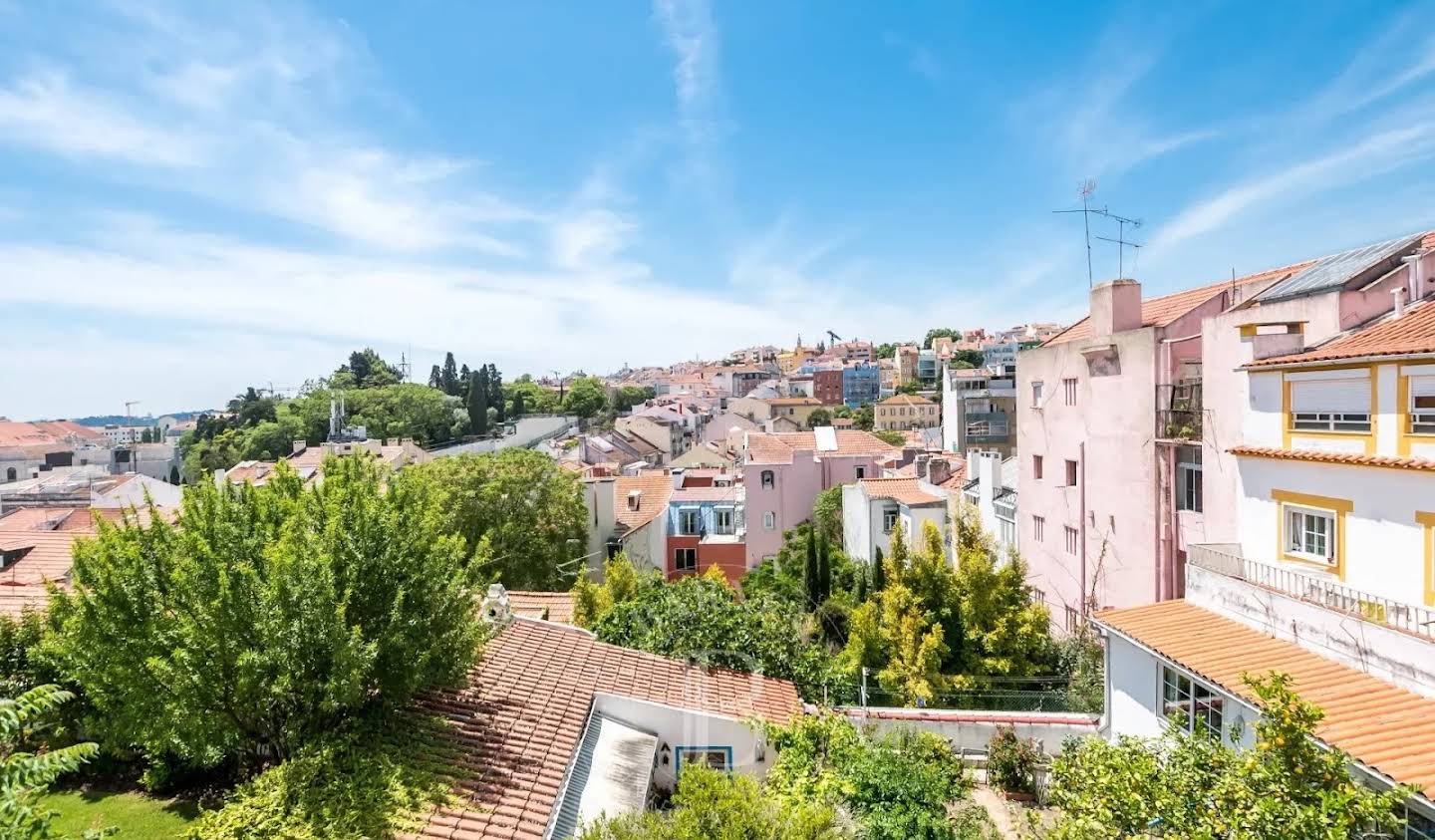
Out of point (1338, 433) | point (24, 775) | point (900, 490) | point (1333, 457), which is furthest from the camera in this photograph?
point (900, 490)

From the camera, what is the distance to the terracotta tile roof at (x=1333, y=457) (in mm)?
10414

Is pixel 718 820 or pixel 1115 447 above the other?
pixel 1115 447

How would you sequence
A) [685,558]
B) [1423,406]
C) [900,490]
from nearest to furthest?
[1423,406] → [900,490] → [685,558]

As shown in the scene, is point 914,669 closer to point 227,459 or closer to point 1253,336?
point 1253,336

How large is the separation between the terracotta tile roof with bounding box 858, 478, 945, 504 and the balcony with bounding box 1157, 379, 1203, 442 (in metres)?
11.1

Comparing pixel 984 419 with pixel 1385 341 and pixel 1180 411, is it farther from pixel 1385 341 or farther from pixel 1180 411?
pixel 1385 341

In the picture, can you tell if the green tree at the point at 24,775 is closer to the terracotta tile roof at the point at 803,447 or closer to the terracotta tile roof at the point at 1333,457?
the terracotta tile roof at the point at 1333,457

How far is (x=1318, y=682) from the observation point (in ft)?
32.8

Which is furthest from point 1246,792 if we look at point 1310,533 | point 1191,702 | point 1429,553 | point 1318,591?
point 1310,533

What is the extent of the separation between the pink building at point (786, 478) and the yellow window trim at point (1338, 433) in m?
25.3

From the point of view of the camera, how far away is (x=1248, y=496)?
13727 millimetres

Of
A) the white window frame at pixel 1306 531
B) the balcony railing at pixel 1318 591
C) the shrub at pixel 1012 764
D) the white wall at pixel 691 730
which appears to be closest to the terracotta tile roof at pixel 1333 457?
the white window frame at pixel 1306 531

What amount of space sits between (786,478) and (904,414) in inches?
2959

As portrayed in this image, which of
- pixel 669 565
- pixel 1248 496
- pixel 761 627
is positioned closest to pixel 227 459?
pixel 669 565
